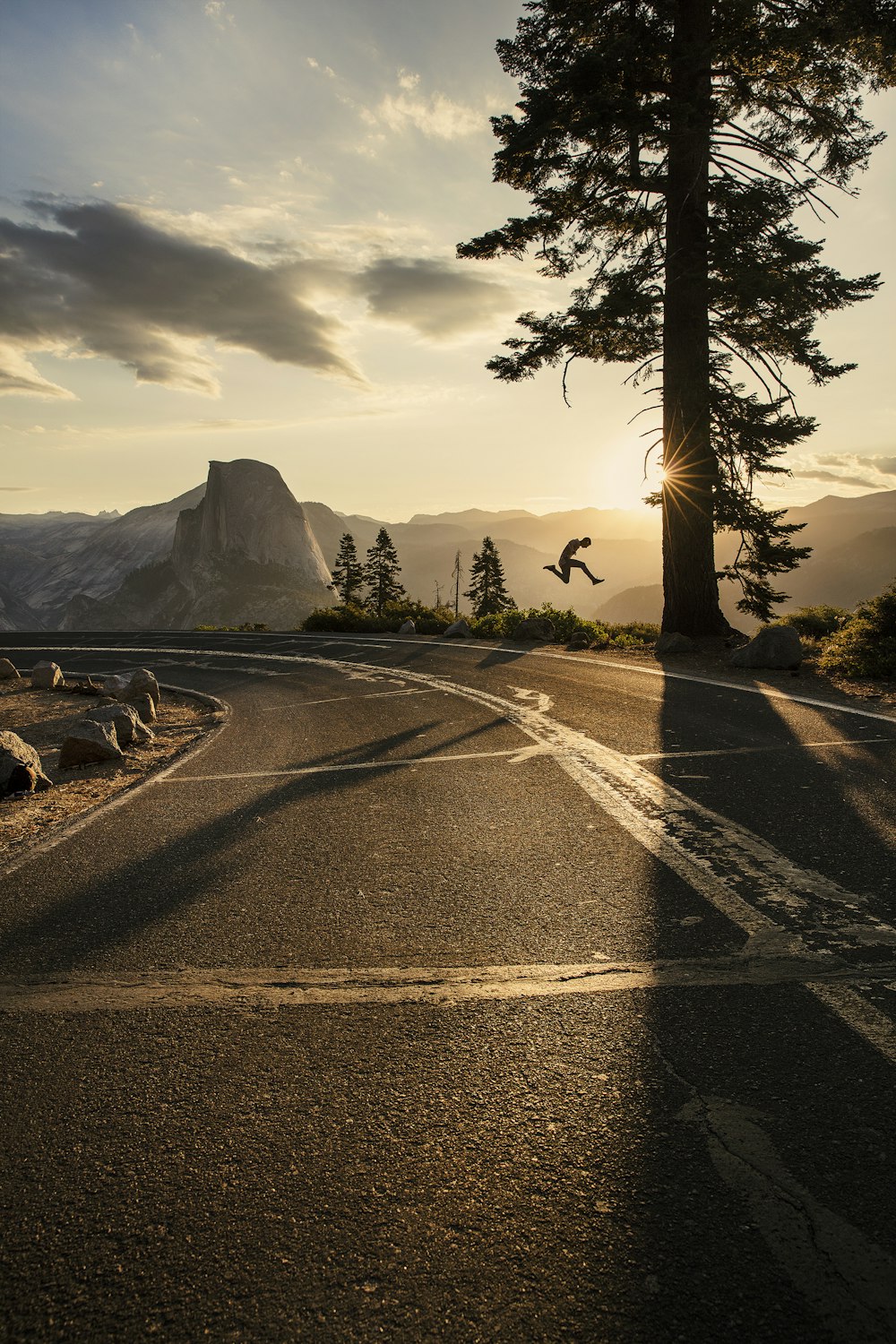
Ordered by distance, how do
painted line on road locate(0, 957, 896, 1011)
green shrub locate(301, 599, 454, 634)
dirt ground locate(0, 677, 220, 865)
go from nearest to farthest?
painted line on road locate(0, 957, 896, 1011)
dirt ground locate(0, 677, 220, 865)
green shrub locate(301, 599, 454, 634)

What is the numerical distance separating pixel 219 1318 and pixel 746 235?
15974 millimetres

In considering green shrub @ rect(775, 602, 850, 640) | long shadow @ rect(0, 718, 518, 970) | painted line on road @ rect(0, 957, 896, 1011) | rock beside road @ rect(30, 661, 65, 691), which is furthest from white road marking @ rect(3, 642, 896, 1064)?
rock beside road @ rect(30, 661, 65, 691)

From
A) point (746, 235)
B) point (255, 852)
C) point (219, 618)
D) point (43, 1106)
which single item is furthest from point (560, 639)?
point (219, 618)

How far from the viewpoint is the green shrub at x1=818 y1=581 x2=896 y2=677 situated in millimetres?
8930

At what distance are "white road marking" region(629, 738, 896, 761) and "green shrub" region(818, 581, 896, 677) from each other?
360 cm

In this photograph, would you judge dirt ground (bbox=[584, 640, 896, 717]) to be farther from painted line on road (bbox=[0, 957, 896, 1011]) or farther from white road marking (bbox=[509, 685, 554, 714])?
painted line on road (bbox=[0, 957, 896, 1011])

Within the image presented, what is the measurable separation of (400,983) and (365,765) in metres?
3.45

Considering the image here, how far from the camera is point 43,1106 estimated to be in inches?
76.8

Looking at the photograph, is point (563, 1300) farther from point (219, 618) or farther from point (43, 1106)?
point (219, 618)

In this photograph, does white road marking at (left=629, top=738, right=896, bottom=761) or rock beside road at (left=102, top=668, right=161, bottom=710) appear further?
rock beside road at (left=102, top=668, right=161, bottom=710)

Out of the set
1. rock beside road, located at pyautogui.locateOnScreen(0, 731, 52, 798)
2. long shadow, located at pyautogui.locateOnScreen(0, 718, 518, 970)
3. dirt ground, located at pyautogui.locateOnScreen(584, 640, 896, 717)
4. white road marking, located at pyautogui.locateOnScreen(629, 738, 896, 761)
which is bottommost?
long shadow, located at pyautogui.locateOnScreen(0, 718, 518, 970)

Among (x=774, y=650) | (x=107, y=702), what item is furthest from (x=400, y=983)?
(x=107, y=702)

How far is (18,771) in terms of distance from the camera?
5609mm

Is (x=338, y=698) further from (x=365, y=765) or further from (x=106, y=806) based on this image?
(x=106, y=806)
